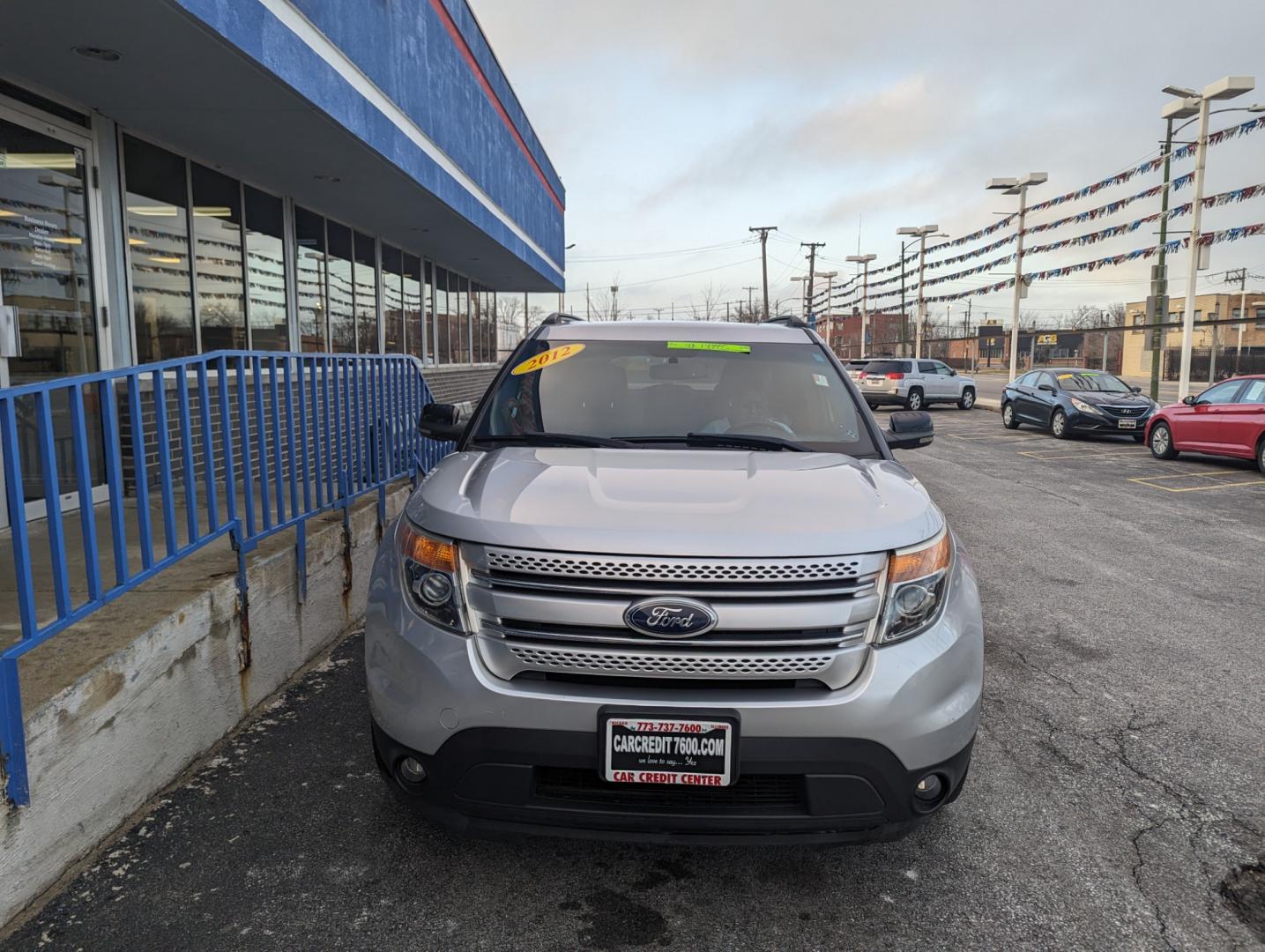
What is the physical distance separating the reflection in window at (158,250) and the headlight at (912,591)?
6.93 m

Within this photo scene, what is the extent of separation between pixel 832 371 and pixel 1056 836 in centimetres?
208

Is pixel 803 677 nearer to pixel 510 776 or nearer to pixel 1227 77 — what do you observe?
pixel 510 776

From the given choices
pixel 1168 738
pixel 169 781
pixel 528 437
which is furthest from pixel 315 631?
pixel 1168 738

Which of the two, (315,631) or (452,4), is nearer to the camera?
(315,631)

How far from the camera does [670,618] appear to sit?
2.31m

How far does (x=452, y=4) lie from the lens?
11281 mm

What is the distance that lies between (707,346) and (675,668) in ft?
6.41

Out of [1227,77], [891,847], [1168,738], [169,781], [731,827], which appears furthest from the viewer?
[1227,77]

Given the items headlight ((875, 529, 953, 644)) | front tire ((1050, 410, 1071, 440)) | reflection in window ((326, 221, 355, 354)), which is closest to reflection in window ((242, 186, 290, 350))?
reflection in window ((326, 221, 355, 354))

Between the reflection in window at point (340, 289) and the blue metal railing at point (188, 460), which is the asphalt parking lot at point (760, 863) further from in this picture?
the reflection in window at point (340, 289)

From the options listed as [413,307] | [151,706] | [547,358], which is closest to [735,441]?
[547,358]

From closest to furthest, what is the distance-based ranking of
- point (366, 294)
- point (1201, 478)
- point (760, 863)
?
point (760, 863), point (1201, 478), point (366, 294)

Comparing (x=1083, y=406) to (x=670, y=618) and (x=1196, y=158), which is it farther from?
(x=670, y=618)

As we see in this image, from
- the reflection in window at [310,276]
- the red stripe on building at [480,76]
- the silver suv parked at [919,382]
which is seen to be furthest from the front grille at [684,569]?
the silver suv parked at [919,382]
